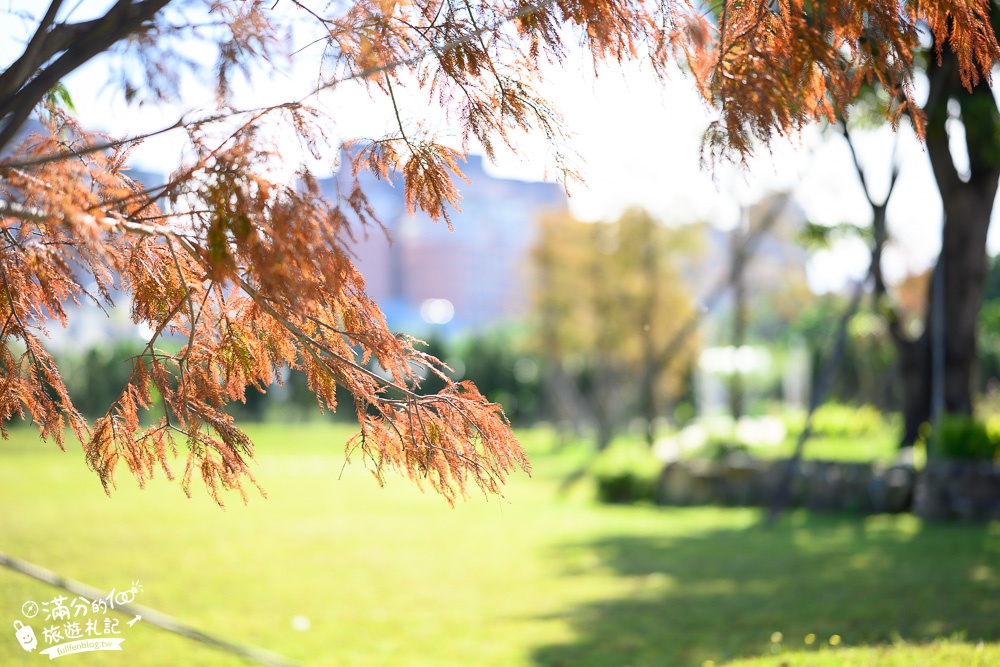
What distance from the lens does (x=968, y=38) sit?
2.94m

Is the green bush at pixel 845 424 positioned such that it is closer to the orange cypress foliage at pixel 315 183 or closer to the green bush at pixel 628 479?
the green bush at pixel 628 479

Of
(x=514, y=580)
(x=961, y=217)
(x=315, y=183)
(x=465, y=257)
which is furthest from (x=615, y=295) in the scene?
(x=465, y=257)

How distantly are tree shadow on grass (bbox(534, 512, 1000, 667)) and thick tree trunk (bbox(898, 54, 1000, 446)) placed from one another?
216cm

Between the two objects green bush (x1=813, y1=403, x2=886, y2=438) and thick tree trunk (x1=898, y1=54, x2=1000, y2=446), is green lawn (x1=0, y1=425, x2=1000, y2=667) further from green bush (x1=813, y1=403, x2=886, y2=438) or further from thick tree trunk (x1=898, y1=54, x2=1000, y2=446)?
green bush (x1=813, y1=403, x2=886, y2=438)

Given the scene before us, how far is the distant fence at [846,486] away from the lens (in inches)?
409

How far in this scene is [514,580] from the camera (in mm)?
8086

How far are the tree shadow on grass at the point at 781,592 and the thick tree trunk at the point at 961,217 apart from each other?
2163 millimetres

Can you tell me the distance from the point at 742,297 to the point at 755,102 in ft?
64.6

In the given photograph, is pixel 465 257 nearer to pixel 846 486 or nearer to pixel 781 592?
pixel 846 486

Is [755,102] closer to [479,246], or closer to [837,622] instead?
[837,622]

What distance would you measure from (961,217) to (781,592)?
584 cm

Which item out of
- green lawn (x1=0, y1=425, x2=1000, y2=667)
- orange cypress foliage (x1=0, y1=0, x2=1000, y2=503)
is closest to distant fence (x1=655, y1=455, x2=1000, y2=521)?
green lawn (x1=0, y1=425, x2=1000, y2=667)

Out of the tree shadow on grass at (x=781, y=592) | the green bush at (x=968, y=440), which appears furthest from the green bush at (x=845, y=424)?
the tree shadow on grass at (x=781, y=592)

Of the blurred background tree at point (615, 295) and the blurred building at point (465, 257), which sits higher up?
the blurred building at point (465, 257)
